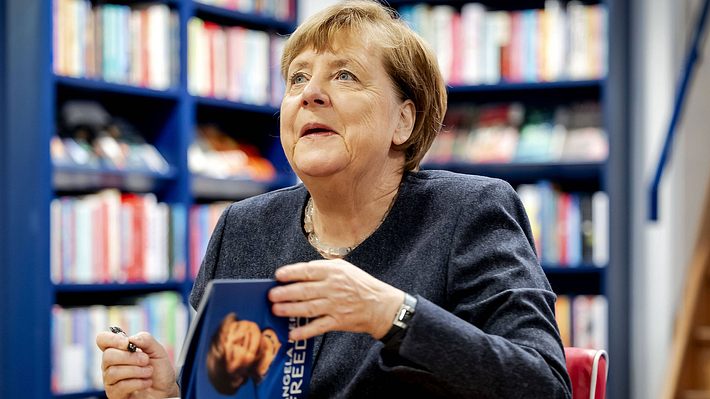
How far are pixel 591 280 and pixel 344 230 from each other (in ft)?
10.6

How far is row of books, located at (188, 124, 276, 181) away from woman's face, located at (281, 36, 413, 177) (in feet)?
8.59

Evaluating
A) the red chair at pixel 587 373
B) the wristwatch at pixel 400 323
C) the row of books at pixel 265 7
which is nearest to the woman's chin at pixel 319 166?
the wristwatch at pixel 400 323

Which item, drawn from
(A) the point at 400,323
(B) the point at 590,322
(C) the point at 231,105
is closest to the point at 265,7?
(C) the point at 231,105

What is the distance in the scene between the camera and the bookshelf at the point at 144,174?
352cm

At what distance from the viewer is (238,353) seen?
4.17 feet

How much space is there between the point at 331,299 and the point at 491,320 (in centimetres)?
30

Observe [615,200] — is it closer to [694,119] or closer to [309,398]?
[694,119]

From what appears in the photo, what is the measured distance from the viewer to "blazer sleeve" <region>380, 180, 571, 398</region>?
1.33m

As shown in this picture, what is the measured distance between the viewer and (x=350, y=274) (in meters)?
1.28

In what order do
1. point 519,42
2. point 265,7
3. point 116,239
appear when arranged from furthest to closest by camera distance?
1. point 265,7
2. point 519,42
3. point 116,239

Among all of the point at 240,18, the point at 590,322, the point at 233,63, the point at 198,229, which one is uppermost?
the point at 240,18

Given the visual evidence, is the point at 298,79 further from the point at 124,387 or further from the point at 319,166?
the point at 124,387

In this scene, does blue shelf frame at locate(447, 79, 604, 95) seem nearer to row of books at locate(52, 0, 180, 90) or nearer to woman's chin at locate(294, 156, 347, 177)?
row of books at locate(52, 0, 180, 90)

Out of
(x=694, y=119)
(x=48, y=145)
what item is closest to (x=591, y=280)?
(x=694, y=119)
